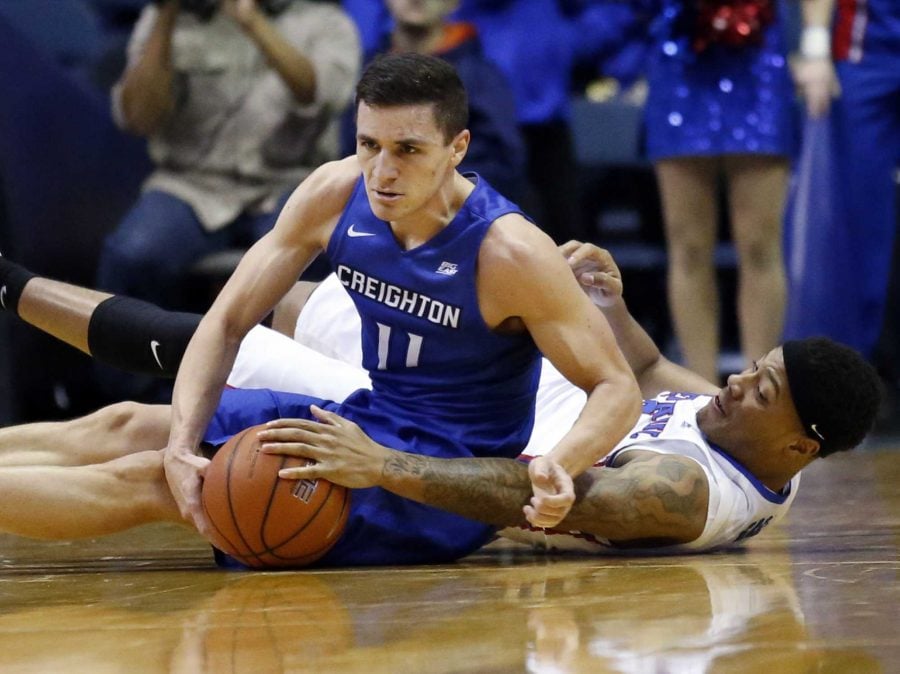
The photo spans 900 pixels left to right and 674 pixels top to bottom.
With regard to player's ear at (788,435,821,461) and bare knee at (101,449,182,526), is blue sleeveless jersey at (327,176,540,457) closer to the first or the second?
bare knee at (101,449,182,526)

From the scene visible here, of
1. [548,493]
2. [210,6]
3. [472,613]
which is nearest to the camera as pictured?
[472,613]

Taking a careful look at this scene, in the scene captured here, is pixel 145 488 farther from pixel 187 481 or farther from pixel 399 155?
pixel 399 155

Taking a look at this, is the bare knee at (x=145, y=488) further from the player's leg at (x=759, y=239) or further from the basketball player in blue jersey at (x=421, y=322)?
the player's leg at (x=759, y=239)

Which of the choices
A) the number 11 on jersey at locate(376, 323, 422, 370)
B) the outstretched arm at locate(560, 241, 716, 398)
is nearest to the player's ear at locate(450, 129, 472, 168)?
the number 11 on jersey at locate(376, 323, 422, 370)

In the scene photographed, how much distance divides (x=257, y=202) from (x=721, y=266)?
2.16m

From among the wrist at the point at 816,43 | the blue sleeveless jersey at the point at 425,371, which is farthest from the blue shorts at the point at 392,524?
the wrist at the point at 816,43

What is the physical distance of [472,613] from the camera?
2.82 meters

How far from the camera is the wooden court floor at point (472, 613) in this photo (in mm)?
2438

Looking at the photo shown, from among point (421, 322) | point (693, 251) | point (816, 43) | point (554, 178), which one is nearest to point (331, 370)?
point (421, 322)

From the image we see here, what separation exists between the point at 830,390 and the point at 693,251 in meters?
2.10

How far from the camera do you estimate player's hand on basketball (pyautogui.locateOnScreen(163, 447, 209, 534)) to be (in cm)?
329

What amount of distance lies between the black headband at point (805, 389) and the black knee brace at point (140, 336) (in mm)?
1564

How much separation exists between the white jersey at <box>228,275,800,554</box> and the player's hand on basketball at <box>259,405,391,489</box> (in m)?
0.59

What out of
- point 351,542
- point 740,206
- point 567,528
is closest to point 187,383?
point 351,542
